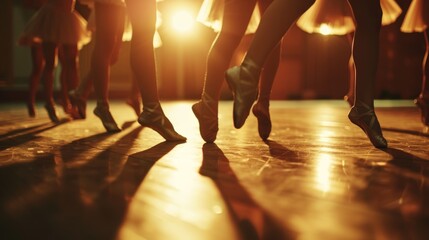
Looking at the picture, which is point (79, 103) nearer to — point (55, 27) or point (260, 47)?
point (55, 27)

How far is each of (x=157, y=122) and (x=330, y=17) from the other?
1.32 m

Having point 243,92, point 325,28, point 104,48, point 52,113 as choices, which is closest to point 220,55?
point 243,92

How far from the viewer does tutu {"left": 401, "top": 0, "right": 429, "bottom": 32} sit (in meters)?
2.33

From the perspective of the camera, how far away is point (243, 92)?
1275mm

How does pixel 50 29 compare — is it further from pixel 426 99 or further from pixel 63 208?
pixel 63 208

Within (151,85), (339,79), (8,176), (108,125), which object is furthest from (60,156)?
(339,79)

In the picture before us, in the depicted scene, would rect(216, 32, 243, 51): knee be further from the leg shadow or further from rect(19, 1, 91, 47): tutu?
rect(19, 1, 91, 47): tutu

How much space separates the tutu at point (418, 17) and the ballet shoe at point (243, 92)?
56.9 inches

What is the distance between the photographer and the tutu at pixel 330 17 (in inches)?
95.0

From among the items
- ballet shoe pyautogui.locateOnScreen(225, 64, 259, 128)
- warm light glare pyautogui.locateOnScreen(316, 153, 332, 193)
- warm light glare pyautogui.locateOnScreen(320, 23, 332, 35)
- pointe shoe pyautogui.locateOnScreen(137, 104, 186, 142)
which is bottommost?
warm light glare pyautogui.locateOnScreen(316, 153, 332, 193)

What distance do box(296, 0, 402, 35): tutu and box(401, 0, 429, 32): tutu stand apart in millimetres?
105

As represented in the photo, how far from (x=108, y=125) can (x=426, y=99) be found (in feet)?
5.09

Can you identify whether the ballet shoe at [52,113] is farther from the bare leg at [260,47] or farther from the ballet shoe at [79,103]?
the bare leg at [260,47]

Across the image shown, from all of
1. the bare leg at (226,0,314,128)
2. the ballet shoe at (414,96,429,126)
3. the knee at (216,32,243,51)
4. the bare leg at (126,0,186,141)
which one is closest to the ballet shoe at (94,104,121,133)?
the bare leg at (126,0,186,141)
